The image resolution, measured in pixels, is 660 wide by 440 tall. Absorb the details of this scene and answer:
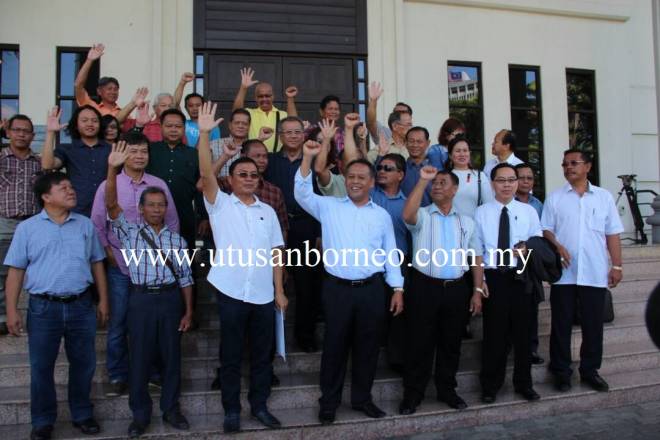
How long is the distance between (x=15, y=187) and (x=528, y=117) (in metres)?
8.28

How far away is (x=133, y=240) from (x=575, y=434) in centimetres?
368

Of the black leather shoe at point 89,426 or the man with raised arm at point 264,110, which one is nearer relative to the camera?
the black leather shoe at point 89,426

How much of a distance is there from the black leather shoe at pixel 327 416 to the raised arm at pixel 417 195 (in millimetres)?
1573

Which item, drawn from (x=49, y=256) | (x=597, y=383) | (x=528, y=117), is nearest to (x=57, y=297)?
(x=49, y=256)

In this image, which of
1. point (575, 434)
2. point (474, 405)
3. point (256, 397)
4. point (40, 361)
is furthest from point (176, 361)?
point (575, 434)

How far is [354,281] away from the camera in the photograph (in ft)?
12.5

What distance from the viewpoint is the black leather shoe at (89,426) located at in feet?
12.0

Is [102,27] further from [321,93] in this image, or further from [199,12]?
[321,93]

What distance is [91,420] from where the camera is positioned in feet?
12.1

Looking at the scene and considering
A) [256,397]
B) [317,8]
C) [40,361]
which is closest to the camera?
[40,361]

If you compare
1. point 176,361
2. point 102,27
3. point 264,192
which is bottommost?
point 176,361

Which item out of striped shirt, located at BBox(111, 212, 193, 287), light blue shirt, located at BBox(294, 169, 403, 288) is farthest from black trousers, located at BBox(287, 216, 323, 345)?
striped shirt, located at BBox(111, 212, 193, 287)

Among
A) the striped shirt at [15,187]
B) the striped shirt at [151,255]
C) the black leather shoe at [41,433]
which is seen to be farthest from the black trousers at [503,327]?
the striped shirt at [15,187]

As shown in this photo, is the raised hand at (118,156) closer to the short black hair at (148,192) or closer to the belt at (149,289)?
the short black hair at (148,192)
